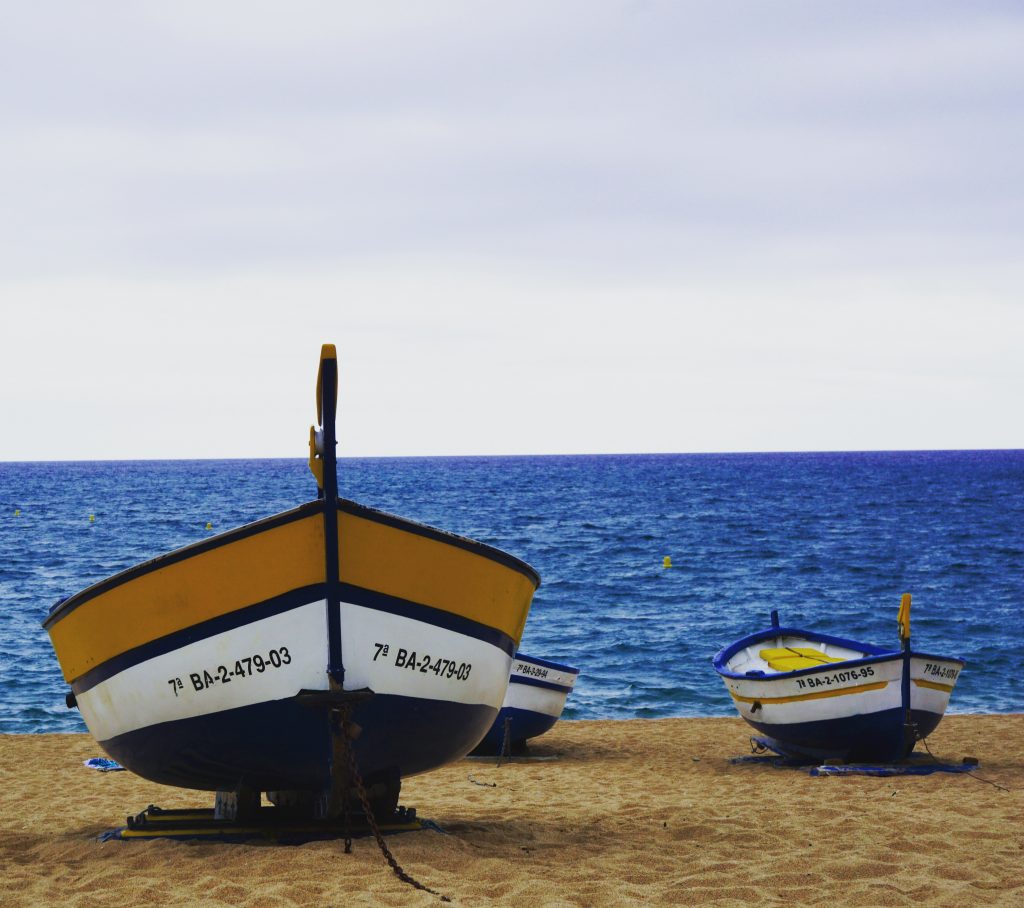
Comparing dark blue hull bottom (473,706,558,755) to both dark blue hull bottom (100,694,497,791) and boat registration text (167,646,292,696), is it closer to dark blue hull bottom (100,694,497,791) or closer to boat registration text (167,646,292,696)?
dark blue hull bottom (100,694,497,791)

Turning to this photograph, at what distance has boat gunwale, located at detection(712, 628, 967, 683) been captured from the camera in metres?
11.0

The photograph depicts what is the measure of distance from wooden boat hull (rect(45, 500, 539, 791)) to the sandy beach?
628mm

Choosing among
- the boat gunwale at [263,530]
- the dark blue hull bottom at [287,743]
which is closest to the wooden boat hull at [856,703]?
the dark blue hull bottom at [287,743]

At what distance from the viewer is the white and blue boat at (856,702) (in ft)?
36.2

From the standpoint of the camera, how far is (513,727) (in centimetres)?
1292

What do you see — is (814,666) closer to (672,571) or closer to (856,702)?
(856,702)

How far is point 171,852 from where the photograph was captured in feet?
22.0

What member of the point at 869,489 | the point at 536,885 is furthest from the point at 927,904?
the point at 869,489

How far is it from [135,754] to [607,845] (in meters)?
2.98

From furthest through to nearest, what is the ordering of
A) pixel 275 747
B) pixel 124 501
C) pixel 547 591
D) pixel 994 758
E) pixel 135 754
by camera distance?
pixel 124 501
pixel 547 591
pixel 994 758
pixel 135 754
pixel 275 747

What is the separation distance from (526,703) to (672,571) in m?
25.2

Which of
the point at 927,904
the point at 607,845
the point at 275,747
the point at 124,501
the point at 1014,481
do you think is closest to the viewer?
the point at 927,904

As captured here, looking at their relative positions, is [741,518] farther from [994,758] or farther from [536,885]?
[536,885]

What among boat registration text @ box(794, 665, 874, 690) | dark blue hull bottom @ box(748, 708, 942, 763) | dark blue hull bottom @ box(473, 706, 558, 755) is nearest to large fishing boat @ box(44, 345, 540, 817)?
boat registration text @ box(794, 665, 874, 690)
